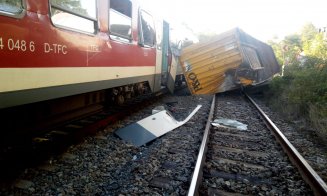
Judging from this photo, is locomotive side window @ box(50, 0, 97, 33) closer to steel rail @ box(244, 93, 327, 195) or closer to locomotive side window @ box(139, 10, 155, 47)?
locomotive side window @ box(139, 10, 155, 47)

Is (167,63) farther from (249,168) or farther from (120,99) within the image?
(249,168)

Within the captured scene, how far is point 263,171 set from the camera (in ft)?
15.1

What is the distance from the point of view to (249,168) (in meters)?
4.67

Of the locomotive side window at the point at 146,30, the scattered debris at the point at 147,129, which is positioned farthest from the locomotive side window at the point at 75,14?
the locomotive side window at the point at 146,30

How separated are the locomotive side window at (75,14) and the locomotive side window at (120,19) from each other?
29.1 inches

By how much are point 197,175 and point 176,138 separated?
85.2 inches

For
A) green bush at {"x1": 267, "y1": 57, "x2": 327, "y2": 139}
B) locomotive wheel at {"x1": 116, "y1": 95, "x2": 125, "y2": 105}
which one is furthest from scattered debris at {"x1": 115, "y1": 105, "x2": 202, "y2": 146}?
green bush at {"x1": 267, "y1": 57, "x2": 327, "y2": 139}

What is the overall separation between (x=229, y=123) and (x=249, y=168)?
9.94 feet

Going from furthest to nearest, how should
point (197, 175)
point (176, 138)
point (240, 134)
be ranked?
point (240, 134) → point (176, 138) → point (197, 175)

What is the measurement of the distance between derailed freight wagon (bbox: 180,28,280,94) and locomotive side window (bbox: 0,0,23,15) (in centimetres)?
985

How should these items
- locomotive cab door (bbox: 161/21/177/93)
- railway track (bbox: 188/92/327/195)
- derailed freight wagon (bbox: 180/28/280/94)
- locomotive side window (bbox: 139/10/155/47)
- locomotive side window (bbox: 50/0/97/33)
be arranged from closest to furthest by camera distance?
railway track (bbox: 188/92/327/195), locomotive side window (bbox: 50/0/97/33), locomotive side window (bbox: 139/10/155/47), locomotive cab door (bbox: 161/21/177/93), derailed freight wagon (bbox: 180/28/280/94)

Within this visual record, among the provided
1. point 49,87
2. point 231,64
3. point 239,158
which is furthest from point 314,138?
point 231,64

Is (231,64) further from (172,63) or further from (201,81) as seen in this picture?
(172,63)

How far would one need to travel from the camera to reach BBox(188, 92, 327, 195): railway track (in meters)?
3.95
